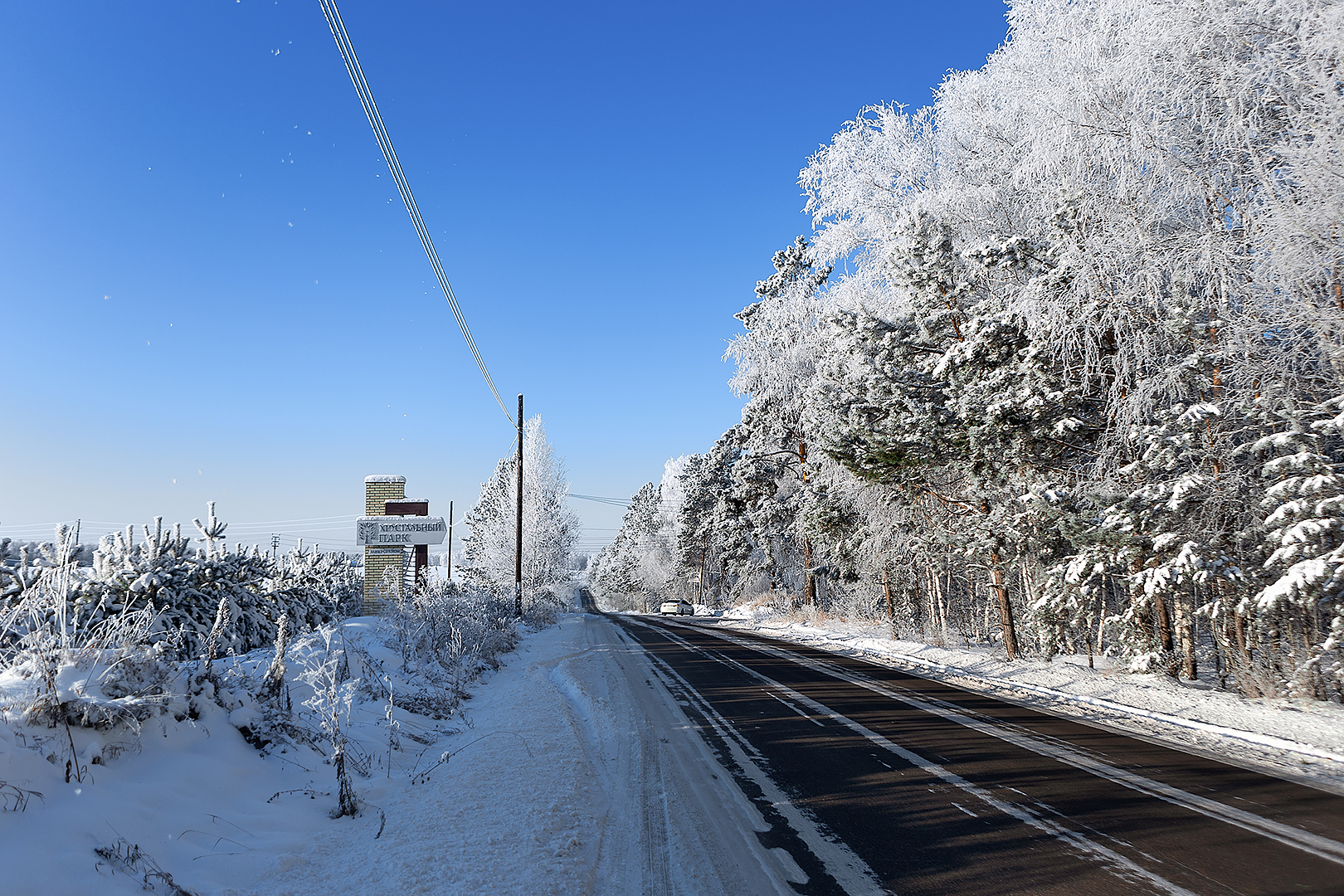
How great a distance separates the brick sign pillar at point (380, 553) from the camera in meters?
23.4

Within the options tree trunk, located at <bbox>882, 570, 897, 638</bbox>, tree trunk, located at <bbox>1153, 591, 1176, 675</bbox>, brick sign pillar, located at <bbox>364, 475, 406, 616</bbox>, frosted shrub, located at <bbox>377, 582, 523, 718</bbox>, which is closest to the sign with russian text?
brick sign pillar, located at <bbox>364, 475, 406, 616</bbox>

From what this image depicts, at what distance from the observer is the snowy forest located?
7410mm

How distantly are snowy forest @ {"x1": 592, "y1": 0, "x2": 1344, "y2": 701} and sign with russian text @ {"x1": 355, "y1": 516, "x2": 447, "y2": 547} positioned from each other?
637 inches

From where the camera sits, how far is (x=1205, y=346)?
8383 millimetres

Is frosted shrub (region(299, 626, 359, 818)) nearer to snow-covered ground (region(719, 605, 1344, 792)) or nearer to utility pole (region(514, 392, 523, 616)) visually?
snow-covered ground (region(719, 605, 1344, 792))

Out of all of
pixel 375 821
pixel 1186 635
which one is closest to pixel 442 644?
pixel 375 821

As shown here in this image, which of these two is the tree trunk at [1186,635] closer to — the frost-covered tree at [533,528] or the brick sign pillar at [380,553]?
the brick sign pillar at [380,553]

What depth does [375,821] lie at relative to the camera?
4520mm

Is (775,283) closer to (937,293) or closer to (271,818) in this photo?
(937,293)

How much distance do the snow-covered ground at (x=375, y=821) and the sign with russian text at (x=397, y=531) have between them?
18705 millimetres

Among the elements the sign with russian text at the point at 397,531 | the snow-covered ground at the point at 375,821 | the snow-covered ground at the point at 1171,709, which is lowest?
the snow-covered ground at the point at 1171,709

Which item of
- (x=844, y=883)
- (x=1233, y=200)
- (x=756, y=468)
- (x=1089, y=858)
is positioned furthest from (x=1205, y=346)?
(x=756, y=468)

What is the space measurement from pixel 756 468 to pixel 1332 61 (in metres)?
20.2

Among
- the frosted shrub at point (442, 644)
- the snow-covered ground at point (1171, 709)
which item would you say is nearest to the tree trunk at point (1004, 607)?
the snow-covered ground at point (1171, 709)
